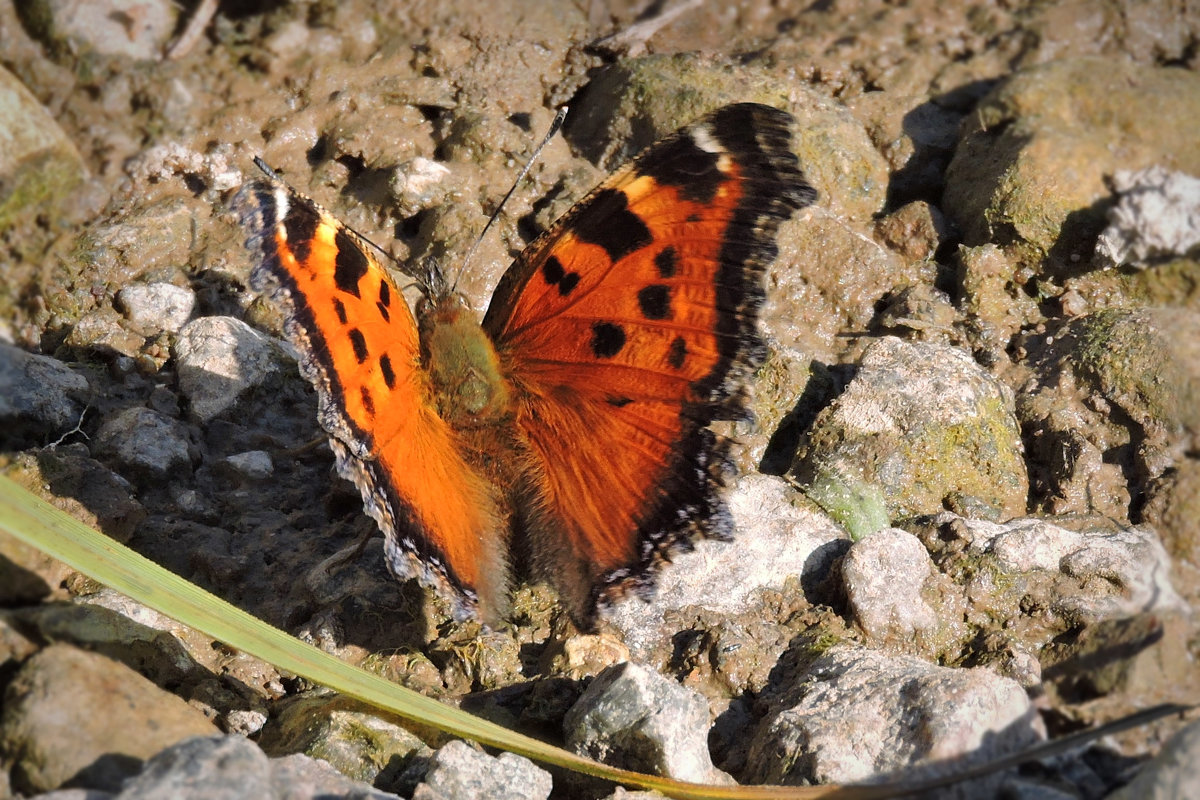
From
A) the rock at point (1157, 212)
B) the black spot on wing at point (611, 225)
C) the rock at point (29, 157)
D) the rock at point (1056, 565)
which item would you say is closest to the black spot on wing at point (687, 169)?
the black spot on wing at point (611, 225)

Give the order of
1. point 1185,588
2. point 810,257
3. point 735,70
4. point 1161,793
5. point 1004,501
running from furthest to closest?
point 735,70
point 810,257
point 1004,501
point 1185,588
point 1161,793

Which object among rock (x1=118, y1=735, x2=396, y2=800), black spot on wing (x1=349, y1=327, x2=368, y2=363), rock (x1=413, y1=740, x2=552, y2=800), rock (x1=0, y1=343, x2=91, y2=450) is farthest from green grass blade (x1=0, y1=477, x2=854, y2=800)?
rock (x1=0, y1=343, x2=91, y2=450)

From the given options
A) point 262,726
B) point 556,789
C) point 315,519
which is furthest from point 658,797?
point 315,519

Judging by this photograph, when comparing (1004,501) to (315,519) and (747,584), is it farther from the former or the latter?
(315,519)

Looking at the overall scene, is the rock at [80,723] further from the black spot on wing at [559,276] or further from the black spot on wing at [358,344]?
the black spot on wing at [559,276]

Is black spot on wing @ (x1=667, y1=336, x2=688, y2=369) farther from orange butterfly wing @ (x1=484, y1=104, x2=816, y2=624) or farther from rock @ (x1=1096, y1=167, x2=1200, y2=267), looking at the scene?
rock @ (x1=1096, y1=167, x2=1200, y2=267)
